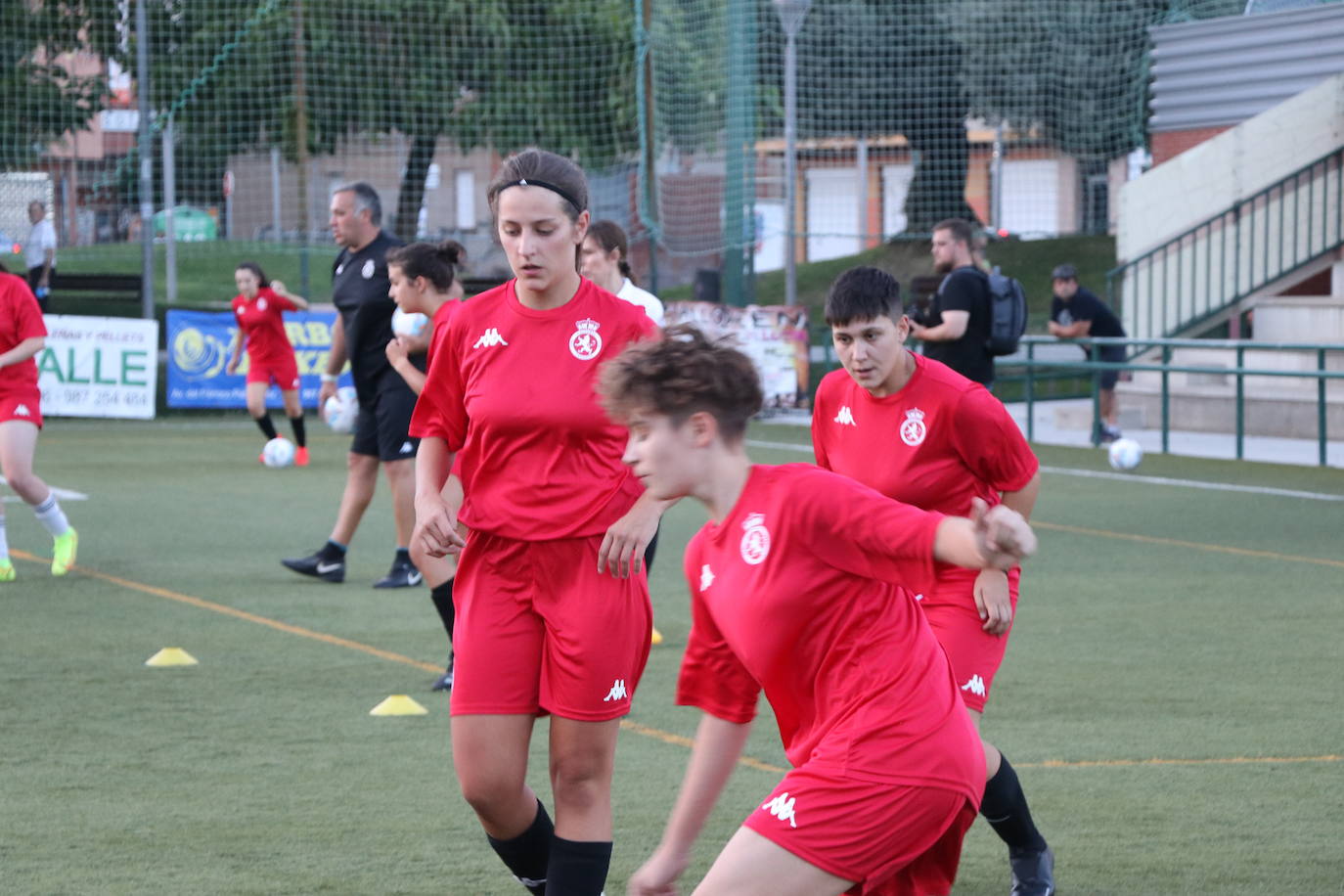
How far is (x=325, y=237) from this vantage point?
38.3 metres

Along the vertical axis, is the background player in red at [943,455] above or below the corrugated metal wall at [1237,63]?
below

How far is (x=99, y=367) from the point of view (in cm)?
2269

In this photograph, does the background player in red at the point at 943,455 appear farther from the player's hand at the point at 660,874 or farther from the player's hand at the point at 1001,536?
the player's hand at the point at 1001,536

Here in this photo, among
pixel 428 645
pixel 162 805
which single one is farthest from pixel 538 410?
pixel 428 645

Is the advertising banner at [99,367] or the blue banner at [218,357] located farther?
the blue banner at [218,357]

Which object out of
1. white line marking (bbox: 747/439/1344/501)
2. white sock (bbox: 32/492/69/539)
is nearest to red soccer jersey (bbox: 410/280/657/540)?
white sock (bbox: 32/492/69/539)

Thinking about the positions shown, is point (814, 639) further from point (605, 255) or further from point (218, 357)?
point (218, 357)

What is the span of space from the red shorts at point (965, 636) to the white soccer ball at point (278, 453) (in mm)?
13519

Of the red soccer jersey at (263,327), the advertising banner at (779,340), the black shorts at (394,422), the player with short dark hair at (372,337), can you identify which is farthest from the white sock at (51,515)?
the advertising banner at (779,340)

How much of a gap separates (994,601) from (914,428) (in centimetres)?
58

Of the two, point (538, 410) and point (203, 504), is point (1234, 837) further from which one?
point (203, 504)

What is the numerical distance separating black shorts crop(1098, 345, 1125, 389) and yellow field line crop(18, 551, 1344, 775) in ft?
19.8

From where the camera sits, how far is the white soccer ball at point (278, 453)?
704 inches

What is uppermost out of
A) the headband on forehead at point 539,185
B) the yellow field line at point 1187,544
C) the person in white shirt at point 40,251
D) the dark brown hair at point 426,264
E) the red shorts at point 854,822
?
the person in white shirt at point 40,251
